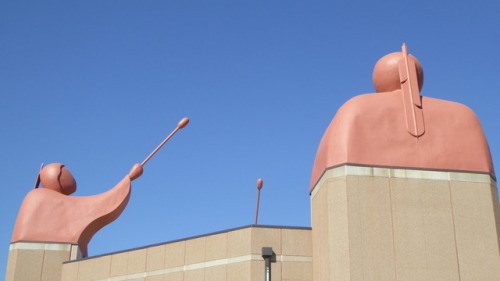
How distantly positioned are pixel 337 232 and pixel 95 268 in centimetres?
912

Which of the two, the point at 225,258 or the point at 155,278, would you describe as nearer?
the point at 225,258

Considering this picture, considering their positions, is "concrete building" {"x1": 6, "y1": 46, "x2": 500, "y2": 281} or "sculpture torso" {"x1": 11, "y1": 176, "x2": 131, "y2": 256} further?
"sculpture torso" {"x1": 11, "y1": 176, "x2": 131, "y2": 256}

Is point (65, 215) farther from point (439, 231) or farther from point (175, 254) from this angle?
point (439, 231)

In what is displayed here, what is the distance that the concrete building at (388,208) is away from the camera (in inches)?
614

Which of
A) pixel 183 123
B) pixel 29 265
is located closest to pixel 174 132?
pixel 183 123

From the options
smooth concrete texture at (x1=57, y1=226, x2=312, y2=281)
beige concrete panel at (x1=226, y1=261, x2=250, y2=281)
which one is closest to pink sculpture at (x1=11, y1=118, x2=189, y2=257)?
smooth concrete texture at (x1=57, y1=226, x2=312, y2=281)

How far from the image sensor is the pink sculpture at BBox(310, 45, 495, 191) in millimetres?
16484

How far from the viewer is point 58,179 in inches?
942

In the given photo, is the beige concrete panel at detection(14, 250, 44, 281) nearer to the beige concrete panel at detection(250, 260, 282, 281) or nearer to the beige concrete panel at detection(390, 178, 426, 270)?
the beige concrete panel at detection(250, 260, 282, 281)

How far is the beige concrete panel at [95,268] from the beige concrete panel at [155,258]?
1.63 meters

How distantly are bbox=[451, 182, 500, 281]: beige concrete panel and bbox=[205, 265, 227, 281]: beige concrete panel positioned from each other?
21.1 ft

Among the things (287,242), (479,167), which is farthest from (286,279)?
(479,167)

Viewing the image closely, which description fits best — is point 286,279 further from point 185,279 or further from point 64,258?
point 64,258

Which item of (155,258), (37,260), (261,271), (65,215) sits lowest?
(261,271)
